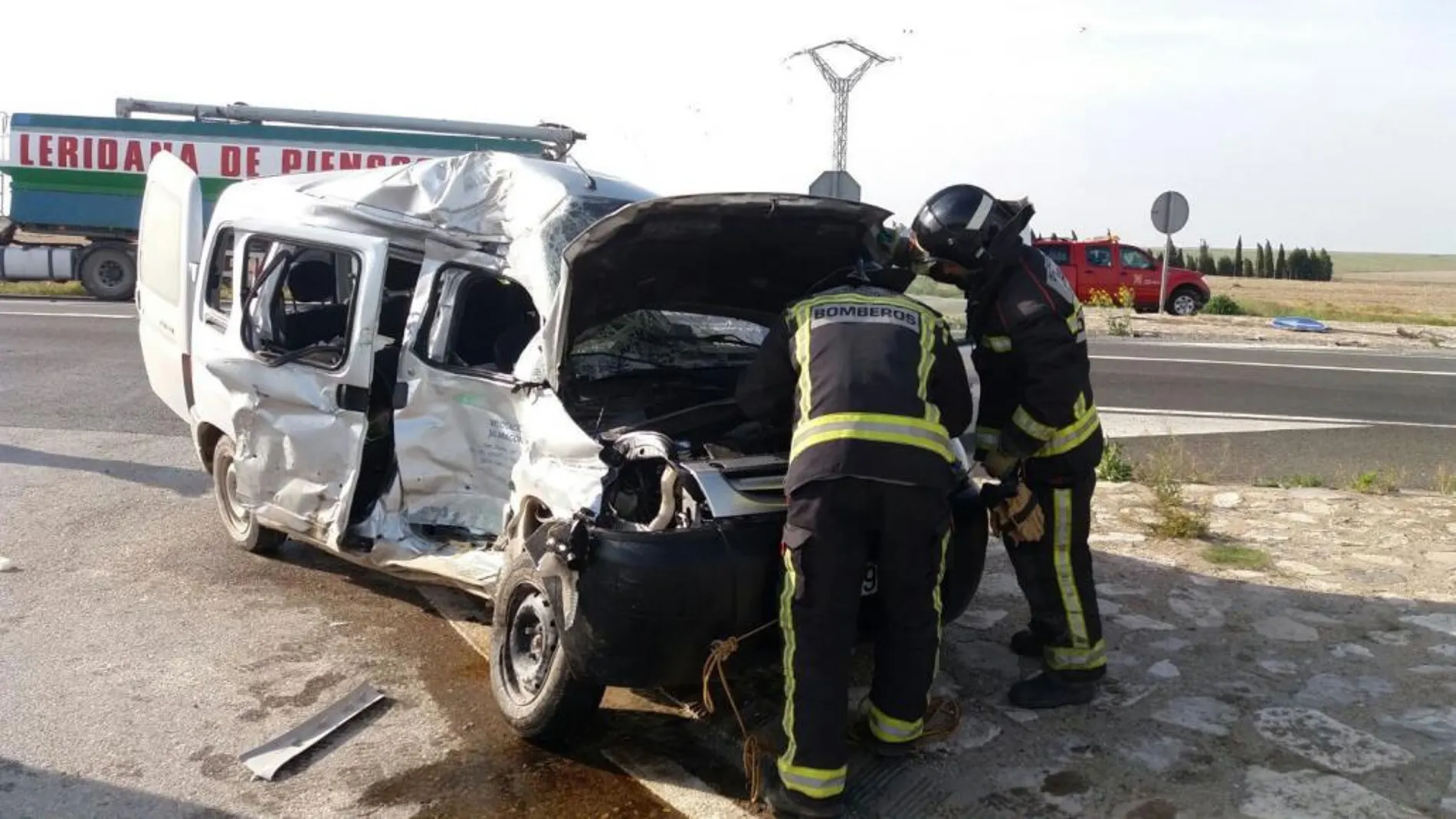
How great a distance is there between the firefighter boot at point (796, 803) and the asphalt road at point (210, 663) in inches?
9.4

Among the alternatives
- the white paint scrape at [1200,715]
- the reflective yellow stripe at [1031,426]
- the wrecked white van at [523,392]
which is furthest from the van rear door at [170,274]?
the white paint scrape at [1200,715]

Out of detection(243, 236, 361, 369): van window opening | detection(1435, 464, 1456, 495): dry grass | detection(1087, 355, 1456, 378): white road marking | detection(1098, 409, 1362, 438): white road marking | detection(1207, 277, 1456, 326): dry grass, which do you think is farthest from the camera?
detection(1207, 277, 1456, 326): dry grass

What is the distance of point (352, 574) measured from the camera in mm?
6375

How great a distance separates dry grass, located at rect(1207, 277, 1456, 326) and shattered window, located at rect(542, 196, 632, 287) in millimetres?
24072

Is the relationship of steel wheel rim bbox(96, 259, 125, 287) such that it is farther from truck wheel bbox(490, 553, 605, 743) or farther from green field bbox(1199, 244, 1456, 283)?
green field bbox(1199, 244, 1456, 283)

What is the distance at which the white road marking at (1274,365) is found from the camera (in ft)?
50.7

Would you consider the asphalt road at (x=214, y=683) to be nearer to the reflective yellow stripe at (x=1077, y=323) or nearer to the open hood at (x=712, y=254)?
the open hood at (x=712, y=254)

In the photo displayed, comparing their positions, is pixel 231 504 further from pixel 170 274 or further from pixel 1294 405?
pixel 1294 405

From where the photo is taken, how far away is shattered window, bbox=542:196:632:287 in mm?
4941

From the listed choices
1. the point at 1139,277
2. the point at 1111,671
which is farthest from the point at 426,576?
the point at 1139,277

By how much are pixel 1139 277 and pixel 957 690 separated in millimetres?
22633

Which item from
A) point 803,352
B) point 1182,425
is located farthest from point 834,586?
point 1182,425

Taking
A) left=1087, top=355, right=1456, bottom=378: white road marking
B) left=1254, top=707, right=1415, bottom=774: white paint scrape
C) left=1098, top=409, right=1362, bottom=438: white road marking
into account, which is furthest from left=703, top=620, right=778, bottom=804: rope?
left=1087, top=355, right=1456, bottom=378: white road marking

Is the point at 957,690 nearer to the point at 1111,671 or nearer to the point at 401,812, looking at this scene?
the point at 1111,671
